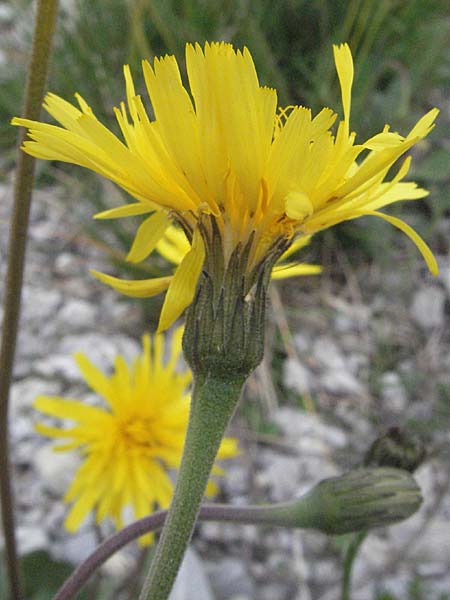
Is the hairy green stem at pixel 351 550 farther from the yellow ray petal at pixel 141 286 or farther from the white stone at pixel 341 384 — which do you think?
the white stone at pixel 341 384

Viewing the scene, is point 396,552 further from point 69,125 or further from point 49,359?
point 69,125

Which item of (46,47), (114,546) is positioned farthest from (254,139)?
(114,546)

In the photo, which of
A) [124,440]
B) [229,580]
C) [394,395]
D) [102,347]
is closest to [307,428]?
[394,395]

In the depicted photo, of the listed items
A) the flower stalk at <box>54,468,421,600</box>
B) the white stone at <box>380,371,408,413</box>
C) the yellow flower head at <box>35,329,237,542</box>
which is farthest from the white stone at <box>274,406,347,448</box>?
the flower stalk at <box>54,468,421,600</box>

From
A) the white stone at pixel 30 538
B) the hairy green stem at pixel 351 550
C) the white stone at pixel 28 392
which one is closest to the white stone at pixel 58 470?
the white stone at pixel 30 538

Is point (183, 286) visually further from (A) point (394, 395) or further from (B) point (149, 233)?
(A) point (394, 395)

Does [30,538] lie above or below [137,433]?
below

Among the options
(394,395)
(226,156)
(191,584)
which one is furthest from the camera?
(394,395)
